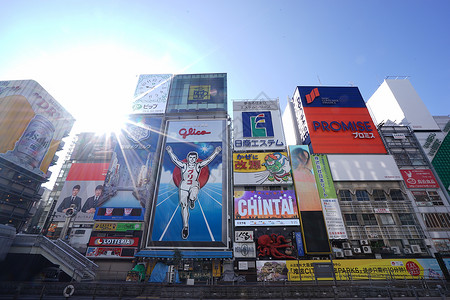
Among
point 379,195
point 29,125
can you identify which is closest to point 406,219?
point 379,195

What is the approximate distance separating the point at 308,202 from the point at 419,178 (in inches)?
739

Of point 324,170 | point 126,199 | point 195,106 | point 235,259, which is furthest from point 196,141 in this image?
point 324,170

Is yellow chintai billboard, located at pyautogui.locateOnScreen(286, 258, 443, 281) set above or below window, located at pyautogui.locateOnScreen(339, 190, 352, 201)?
below

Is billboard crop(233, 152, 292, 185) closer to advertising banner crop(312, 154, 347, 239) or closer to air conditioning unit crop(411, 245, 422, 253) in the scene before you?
advertising banner crop(312, 154, 347, 239)

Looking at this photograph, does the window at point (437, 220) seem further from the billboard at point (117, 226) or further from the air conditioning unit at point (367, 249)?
the billboard at point (117, 226)

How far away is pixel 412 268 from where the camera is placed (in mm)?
26234

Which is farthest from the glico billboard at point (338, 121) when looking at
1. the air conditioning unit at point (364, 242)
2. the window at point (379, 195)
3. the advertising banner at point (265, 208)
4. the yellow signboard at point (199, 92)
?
the yellow signboard at point (199, 92)

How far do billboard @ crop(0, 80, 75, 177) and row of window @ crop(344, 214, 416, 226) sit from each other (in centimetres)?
5494

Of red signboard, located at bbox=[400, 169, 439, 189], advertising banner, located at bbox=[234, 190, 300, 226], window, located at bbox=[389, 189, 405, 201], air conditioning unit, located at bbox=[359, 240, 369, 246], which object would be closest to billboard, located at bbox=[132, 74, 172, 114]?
advertising banner, located at bbox=[234, 190, 300, 226]

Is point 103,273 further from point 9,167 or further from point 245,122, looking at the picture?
point 245,122

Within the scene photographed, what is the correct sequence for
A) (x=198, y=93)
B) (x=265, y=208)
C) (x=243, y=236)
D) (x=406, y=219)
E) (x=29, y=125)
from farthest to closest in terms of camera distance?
(x=198, y=93) < (x=29, y=125) < (x=265, y=208) < (x=406, y=219) < (x=243, y=236)

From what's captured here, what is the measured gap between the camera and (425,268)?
26344 mm

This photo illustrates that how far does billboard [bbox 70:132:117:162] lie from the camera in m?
40.4

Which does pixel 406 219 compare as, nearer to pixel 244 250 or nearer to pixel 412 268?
pixel 412 268
